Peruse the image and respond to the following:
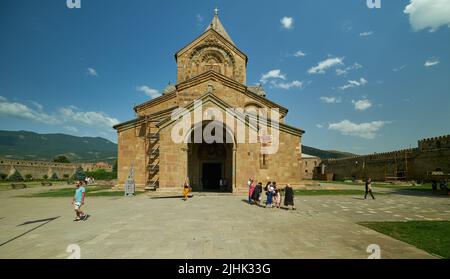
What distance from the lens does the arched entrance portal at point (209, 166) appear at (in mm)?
22250

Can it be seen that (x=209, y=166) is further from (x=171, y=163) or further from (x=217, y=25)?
(x=217, y=25)

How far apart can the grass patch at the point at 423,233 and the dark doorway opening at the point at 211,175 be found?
16.4 m

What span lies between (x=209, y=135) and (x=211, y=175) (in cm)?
491

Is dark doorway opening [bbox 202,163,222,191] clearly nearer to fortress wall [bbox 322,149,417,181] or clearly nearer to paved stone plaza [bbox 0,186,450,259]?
paved stone plaza [bbox 0,186,450,259]

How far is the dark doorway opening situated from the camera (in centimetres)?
2370

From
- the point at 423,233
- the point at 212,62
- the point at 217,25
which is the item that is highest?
the point at 217,25

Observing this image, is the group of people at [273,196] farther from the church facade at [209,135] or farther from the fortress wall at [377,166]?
the fortress wall at [377,166]

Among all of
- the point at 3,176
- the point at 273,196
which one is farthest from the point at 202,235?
the point at 3,176

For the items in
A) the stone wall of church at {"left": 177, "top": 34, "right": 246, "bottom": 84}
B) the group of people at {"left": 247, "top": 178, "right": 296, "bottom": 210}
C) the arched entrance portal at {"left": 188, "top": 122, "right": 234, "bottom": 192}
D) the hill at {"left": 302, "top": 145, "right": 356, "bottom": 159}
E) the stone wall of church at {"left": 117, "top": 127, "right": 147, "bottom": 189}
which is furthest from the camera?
the hill at {"left": 302, "top": 145, "right": 356, "bottom": 159}

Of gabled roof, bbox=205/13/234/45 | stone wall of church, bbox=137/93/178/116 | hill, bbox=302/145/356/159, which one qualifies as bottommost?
hill, bbox=302/145/356/159

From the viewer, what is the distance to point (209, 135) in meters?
21.2

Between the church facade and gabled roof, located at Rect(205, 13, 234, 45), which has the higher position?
gabled roof, located at Rect(205, 13, 234, 45)

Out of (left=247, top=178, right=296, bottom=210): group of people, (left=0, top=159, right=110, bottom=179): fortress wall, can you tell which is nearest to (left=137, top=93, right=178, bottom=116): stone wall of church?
(left=247, top=178, right=296, bottom=210): group of people
